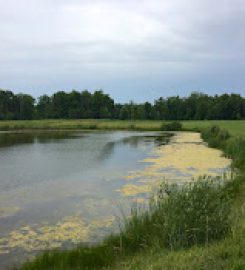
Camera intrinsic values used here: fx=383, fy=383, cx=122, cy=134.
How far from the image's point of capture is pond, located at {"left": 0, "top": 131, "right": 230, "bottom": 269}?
24.2 feet

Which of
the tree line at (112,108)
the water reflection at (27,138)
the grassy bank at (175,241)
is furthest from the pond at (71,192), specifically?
the tree line at (112,108)

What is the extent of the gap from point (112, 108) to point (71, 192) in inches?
3115

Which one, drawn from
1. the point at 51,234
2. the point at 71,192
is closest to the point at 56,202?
the point at 71,192

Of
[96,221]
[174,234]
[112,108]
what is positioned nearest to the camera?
[174,234]

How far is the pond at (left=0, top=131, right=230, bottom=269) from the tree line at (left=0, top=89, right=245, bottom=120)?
6094 cm

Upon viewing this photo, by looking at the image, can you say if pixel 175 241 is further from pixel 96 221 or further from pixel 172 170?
pixel 172 170

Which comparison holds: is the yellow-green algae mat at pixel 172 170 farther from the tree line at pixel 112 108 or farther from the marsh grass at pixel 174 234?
the tree line at pixel 112 108

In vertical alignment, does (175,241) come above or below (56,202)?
above

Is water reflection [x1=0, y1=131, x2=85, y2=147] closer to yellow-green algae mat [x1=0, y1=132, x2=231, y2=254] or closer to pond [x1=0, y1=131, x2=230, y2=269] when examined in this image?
pond [x1=0, y1=131, x2=230, y2=269]

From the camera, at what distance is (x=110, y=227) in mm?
7910

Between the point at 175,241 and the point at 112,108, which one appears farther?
the point at 112,108

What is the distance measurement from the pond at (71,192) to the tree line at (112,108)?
60938 mm

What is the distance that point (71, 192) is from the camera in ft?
38.9

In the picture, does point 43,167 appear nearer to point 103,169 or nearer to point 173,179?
point 103,169
